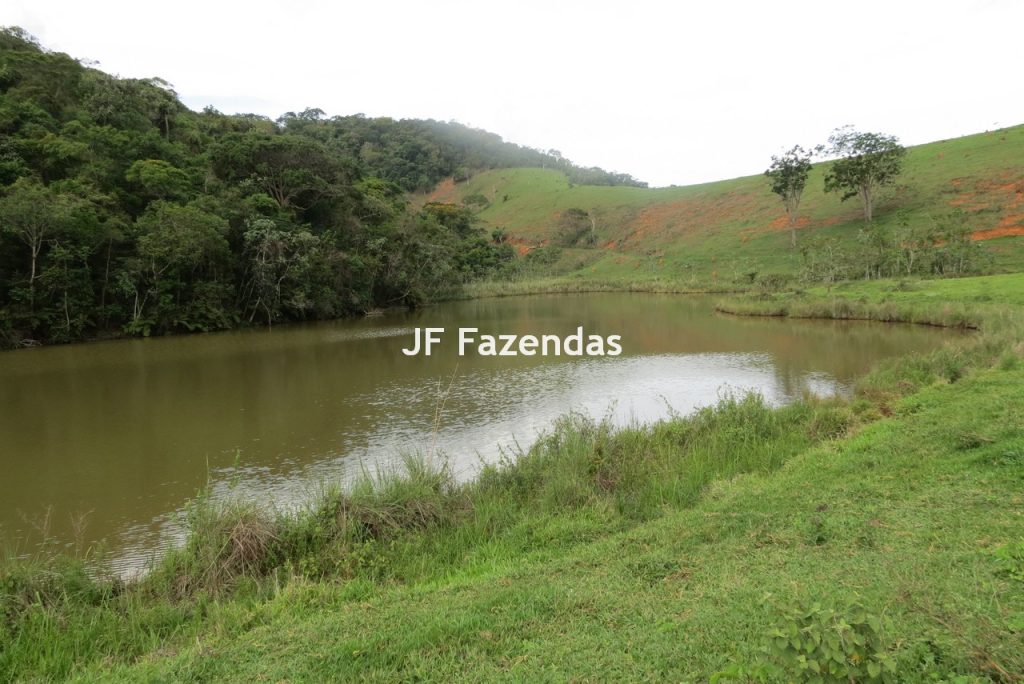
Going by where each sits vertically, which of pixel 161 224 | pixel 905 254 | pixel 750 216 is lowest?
pixel 905 254

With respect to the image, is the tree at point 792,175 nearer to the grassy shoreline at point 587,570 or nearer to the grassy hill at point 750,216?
the grassy hill at point 750,216

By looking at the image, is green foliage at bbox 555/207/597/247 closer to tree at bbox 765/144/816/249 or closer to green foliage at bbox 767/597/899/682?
tree at bbox 765/144/816/249

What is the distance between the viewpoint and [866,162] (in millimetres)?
49062

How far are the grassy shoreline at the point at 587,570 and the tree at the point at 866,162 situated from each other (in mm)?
48114

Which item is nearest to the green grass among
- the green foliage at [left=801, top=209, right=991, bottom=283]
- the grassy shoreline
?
the grassy shoreline

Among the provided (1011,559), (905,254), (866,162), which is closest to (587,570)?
(1011,559)

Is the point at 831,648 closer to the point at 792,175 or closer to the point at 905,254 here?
the point at 905,254

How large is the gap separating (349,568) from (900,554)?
499cm

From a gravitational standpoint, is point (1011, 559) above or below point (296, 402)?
above

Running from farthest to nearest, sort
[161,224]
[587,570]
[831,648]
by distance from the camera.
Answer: [161,224] → [587,570] → [831,648]

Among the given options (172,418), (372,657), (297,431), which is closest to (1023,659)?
(372,657)

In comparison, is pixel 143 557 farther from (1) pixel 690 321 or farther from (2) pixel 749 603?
(1) pixel 690 321

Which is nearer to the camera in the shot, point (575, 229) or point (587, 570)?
point (587, 570)

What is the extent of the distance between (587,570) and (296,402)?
12.3m
